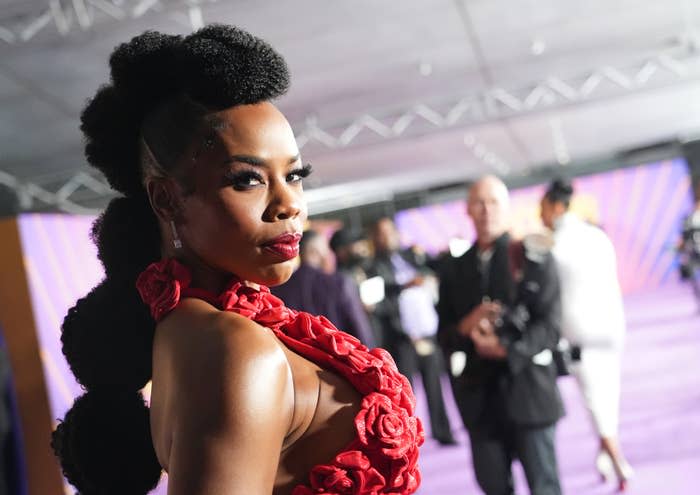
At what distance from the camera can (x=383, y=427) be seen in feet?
3.19

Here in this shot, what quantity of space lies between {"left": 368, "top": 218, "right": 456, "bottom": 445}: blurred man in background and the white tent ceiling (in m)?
1.91

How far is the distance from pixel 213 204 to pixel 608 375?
3.60 metres

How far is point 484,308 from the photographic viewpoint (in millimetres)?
3154

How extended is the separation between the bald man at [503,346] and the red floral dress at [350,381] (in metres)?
2.10

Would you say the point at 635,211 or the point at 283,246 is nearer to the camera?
the point at 283,246

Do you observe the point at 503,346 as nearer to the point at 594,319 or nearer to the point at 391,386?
the point at 594,319

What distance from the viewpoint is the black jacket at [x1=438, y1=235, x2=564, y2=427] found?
3.08 metres

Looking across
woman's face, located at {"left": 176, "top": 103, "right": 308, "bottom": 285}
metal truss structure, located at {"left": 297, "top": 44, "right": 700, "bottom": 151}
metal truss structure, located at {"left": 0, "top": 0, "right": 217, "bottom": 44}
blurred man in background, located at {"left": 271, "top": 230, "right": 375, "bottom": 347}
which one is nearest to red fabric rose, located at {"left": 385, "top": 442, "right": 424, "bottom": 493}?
woman's face, located at {"left": 176, "top": 103, "right": 308, "bottom": 285}

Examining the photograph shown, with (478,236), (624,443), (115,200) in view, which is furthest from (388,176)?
(115,200)

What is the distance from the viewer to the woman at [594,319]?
4.15 meters

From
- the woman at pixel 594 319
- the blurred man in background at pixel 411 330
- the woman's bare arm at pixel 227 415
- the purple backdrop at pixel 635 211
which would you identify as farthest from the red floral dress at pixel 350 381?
the purple backdrop at pixel 635 211

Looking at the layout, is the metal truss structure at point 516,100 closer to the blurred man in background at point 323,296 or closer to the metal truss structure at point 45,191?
the metal truss structure at point 45,191

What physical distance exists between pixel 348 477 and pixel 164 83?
1.70 feet

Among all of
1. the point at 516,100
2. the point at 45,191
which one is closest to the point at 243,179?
the point at 516,100
